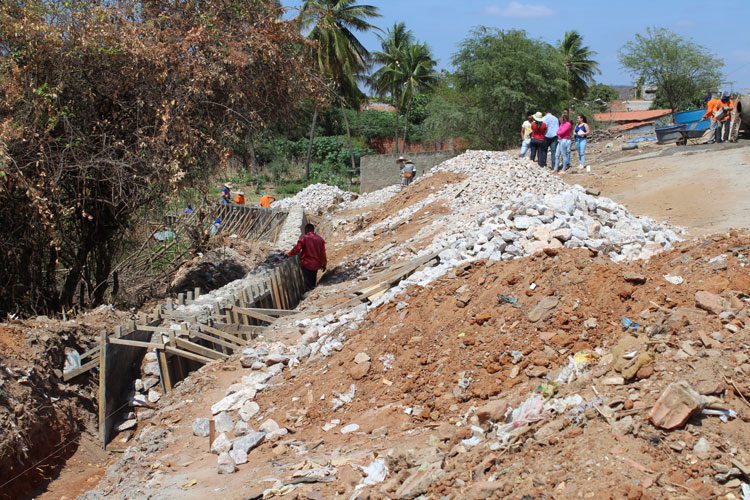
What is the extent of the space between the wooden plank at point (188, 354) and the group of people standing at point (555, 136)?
34.0ft

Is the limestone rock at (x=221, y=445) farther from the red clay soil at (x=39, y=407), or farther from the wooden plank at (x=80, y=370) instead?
the wooden plank at (x=80, y=370)

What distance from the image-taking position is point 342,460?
14.2 ft

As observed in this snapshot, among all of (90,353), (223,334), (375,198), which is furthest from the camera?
(375,198)

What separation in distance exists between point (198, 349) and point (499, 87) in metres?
23.3

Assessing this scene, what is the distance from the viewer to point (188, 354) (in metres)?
6.61

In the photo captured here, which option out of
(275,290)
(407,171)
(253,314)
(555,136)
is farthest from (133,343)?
(407,171)

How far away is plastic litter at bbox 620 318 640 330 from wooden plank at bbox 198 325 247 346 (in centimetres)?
428

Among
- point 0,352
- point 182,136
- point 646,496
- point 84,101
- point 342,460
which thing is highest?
point 84,101

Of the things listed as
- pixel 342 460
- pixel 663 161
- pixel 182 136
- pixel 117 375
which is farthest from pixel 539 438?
pixel 663 161

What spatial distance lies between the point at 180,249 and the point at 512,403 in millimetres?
11025

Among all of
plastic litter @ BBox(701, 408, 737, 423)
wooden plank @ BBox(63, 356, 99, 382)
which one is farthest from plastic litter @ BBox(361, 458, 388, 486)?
wooden plank @ BBox(63, 356, 99, 382)

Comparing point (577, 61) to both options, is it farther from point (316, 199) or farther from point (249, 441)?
point (249, 441)

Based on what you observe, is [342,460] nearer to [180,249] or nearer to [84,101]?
[84,101]

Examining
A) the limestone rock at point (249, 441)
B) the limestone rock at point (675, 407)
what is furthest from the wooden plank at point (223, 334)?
the limestone rock at point (675, 407)
